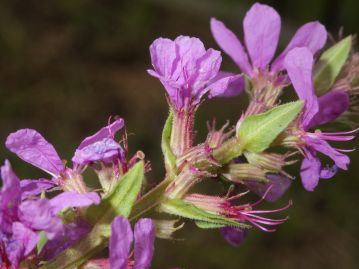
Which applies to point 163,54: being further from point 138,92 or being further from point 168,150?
point 138,92

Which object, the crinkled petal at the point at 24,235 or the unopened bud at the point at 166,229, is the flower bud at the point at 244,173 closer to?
the unopened bud at the point at 166,229

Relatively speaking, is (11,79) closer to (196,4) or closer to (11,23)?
(11,23)

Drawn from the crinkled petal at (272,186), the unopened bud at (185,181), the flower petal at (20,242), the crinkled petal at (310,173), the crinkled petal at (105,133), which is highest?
the crinkled petal at (105,133)

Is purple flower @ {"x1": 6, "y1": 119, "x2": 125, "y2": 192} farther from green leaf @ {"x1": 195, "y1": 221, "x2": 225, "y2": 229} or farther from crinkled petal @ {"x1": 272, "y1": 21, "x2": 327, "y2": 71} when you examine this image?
crinkled petal @ {"x1": 272, "y1": 21, "x2": 327, "y2": 71}

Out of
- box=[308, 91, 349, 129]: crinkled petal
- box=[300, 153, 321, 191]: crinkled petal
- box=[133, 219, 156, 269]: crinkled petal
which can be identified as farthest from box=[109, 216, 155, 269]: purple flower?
box=[308, 91, 349, 129]: crinkled petal

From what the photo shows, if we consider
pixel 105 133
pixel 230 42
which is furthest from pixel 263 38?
pixel 105 133

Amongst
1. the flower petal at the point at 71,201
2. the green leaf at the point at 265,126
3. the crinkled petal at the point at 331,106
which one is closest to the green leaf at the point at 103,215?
the flower petal at the point at 71,201
